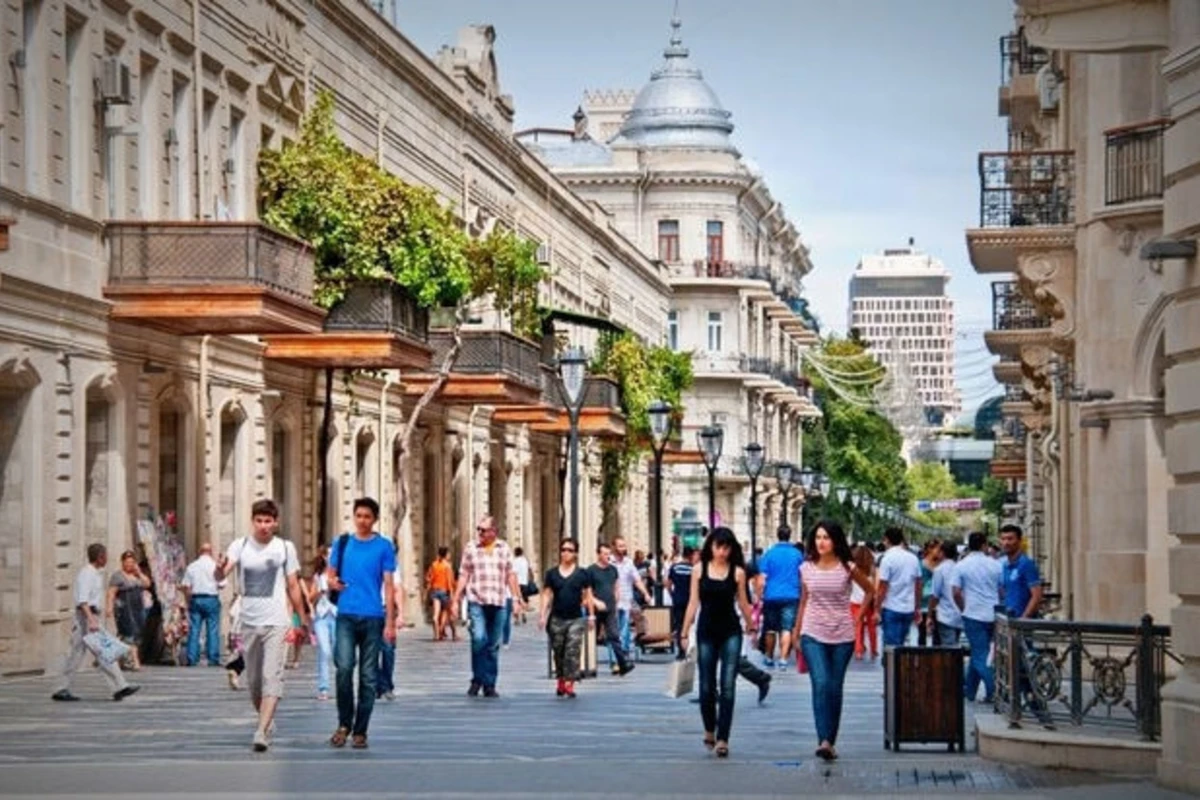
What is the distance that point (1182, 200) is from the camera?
1792 cm

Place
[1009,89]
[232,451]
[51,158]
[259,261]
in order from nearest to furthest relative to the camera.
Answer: [51,158], [259,261], [232,451], [1009,89]

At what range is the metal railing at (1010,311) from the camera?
47344 mm

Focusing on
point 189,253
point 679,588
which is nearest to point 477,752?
point 679,588

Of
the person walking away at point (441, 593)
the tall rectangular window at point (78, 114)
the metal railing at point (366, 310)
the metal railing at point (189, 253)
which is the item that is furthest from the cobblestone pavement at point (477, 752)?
the person walking away at point (441, 593)

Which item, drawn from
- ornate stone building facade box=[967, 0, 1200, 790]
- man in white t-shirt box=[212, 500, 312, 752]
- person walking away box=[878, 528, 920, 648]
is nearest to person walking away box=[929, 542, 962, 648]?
person walking away box=[878, 528, 920, 648]

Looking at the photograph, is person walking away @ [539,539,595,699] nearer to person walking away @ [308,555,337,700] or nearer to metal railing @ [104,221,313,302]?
person walking away @ [308,555,337,700]

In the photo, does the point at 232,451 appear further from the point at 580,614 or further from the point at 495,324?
the point at 495,324

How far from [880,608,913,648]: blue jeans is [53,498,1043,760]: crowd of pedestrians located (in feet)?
0.06

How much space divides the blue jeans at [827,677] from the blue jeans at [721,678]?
1.81ft

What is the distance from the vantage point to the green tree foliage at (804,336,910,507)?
452 ft

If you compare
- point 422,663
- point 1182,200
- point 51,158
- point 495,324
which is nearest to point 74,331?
point 51,158

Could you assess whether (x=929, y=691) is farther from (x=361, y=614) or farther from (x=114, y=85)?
(x=114, y=85)

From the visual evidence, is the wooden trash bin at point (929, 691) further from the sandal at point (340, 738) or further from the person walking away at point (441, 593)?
the person walking away at point (441, 593)

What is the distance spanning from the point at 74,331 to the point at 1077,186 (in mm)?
11396
